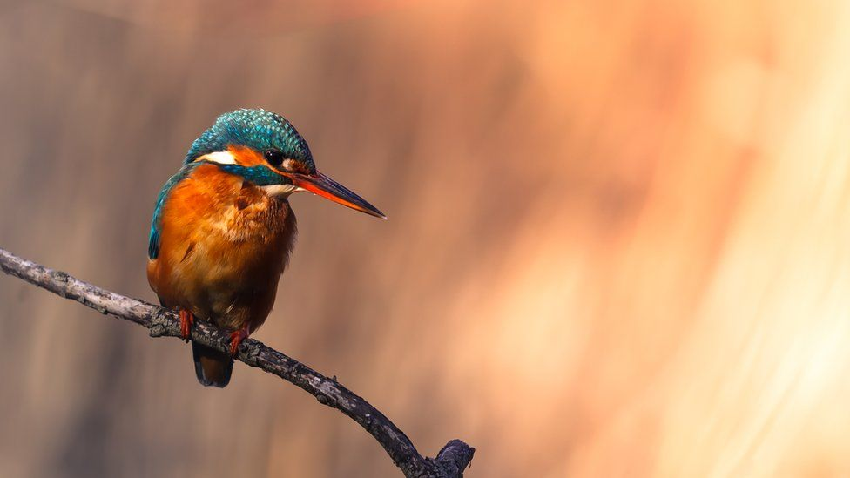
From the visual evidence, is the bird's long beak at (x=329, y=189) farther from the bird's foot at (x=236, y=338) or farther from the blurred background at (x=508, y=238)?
the blurred background at (x=508, y=238)

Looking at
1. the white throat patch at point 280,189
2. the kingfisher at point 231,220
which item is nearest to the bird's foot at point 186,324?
the kingfisher at point 231,220

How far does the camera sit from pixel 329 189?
911mm

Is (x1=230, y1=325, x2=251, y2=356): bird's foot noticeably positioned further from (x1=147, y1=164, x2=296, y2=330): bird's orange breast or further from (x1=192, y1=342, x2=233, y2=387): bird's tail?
(x1=192, y1=342, x2=233, y2=387): bird's tail

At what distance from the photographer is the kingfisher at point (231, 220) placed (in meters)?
0.94

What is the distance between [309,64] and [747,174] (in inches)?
31.5

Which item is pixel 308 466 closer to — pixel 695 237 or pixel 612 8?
pixel 695 237

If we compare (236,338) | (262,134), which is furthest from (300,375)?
(262,134)

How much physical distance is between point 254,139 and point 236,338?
22cm

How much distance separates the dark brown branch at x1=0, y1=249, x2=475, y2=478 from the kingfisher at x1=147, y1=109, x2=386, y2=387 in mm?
95

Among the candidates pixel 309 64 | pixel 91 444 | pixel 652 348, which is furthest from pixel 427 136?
pixel 91 444

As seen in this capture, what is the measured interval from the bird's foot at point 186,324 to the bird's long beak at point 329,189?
0.66 ft

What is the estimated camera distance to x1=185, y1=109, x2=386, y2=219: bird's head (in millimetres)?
920

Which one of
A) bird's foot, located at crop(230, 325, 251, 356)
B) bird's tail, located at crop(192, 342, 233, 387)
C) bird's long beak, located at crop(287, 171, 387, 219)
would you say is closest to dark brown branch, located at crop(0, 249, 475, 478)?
bird's foot, located at crop(230, 325, 251, 356)

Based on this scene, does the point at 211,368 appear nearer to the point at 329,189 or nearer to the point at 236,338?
the point at 236,338
